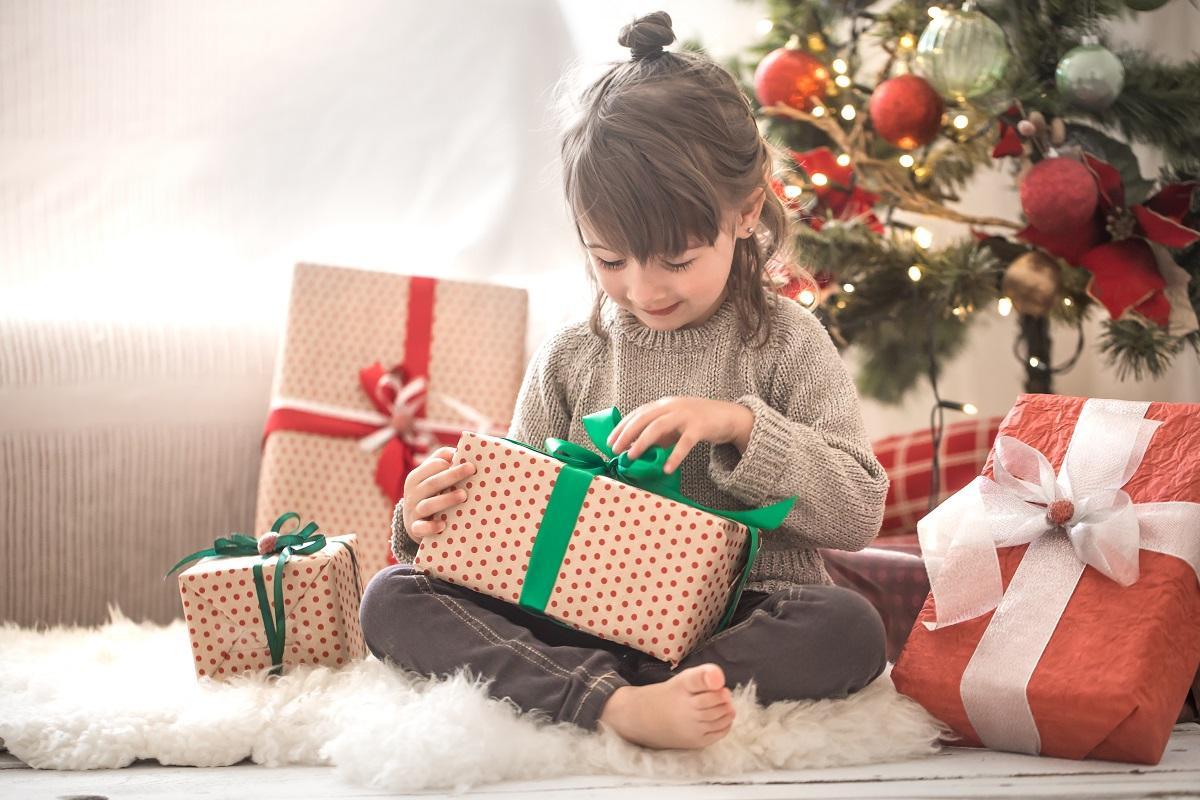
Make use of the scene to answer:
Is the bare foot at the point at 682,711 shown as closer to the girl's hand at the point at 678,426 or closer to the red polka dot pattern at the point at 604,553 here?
the red polka dot pattern at the point at 604,553

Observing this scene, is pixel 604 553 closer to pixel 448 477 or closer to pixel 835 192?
pixel 448 477

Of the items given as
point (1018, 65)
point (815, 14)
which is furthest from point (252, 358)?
point (1018, 65)

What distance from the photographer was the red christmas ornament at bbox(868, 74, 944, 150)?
1.44 m

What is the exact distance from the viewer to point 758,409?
1097 millimetres

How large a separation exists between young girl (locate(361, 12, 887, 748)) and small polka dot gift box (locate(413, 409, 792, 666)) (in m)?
0.03

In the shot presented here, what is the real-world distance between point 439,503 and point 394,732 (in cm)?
20

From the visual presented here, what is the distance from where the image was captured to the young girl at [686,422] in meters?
1.03

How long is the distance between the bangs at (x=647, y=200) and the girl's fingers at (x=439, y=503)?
27 cm

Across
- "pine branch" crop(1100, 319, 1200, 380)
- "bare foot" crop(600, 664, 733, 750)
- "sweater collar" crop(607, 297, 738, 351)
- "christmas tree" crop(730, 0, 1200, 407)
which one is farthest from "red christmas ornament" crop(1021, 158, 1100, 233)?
"bare foot" crop(600, 664, 733, 750)

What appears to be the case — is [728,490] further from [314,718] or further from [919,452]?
[919,452]

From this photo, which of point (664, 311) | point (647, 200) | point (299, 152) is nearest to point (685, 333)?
point (664, 311)

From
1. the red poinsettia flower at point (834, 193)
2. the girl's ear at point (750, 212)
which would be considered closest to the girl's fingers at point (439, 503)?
the girl's ear at point (750, 212)

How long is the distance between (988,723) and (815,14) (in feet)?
3.22

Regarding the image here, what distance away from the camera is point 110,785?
3.07 feet
